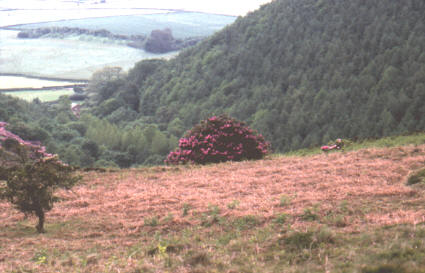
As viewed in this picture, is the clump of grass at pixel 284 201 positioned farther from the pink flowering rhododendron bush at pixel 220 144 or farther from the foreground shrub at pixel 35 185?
the pink flowering rhododendron bush at pixel 220 144

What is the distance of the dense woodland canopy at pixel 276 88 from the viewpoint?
21.9m

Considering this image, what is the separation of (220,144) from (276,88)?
18.2m

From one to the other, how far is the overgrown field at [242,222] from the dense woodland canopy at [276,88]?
9025 millimetres

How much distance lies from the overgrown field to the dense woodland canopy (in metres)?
9.02

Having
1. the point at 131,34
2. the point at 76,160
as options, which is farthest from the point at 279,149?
the point at 131,34

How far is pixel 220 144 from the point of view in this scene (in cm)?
1262

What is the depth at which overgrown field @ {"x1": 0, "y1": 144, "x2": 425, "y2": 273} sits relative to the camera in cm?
475

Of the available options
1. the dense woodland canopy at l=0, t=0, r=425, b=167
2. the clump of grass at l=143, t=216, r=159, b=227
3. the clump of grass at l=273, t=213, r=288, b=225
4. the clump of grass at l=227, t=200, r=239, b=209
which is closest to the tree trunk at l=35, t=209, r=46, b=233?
the clump of grass at l=143, t=216, r=159, b=227

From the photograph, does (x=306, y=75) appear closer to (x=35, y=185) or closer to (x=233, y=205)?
(x=233, y=205)

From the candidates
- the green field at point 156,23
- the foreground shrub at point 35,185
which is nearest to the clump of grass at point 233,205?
the foreground shrub at point 35,185

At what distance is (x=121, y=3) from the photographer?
214ft

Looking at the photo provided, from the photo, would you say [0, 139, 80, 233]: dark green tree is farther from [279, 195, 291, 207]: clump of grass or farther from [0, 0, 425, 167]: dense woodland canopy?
[0, 0, 425, 167]: dense woodland canopy

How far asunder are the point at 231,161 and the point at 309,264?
7.40 metres

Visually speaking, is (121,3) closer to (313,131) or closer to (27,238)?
(313,131)
